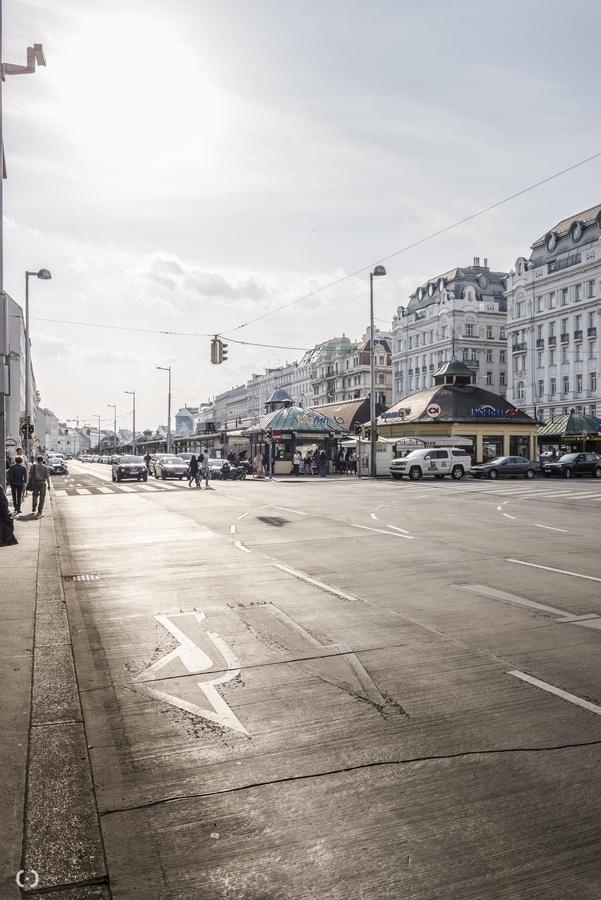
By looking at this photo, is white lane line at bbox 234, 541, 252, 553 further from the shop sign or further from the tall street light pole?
the shop sign

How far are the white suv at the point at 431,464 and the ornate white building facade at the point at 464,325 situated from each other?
51.4 meters

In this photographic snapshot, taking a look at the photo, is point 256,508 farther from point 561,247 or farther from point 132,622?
point 561,247

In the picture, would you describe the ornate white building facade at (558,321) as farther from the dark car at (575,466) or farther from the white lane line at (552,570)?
the white lane line at (552,570)

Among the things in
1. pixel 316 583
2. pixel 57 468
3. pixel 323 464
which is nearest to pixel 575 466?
pixel 323 464

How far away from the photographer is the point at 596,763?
4141mm

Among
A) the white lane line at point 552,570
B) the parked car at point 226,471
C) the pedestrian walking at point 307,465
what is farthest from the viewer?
the pedestrian walking at point 307,465

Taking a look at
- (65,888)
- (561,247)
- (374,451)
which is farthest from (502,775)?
(561,247)

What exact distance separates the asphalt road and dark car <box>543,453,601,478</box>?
42940 millimetres

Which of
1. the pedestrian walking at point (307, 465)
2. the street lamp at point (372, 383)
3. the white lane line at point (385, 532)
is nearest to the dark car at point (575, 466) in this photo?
the street lamp at point (372, 383)

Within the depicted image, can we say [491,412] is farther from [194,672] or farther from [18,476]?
[194,672]

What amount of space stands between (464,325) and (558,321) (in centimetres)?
1919

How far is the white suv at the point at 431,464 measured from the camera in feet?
138

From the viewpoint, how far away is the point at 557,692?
5.30 m

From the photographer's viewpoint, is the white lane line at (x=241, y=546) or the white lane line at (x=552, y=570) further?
the white lane line at (x=241, y=546)
